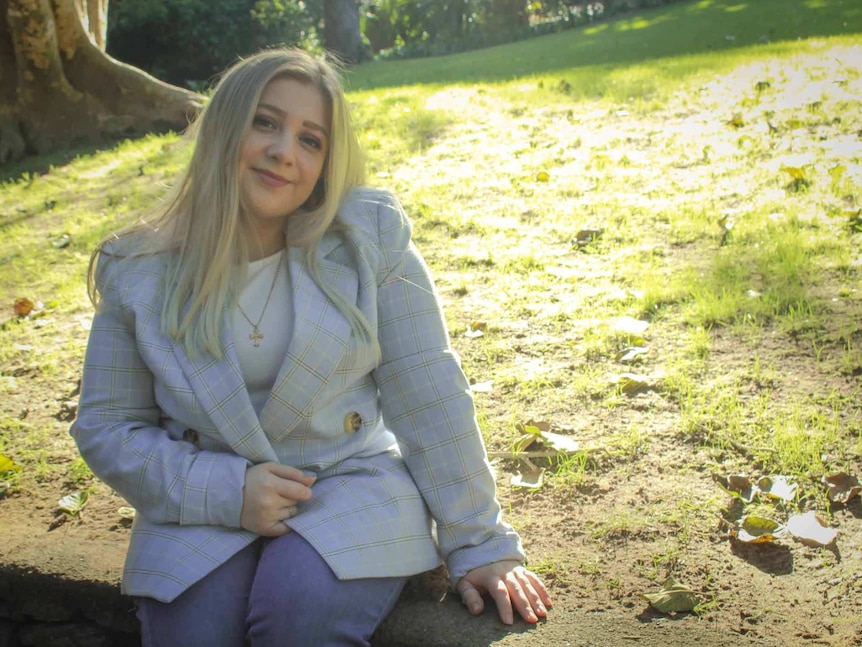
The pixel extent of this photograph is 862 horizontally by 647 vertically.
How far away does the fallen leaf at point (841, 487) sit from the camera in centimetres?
237

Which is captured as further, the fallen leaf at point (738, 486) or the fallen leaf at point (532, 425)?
the fallen leaf at point (532, 425)

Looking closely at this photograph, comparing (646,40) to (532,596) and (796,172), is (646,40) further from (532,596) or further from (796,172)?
(532,596)

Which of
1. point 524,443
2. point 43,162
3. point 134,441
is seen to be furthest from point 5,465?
point 43,162

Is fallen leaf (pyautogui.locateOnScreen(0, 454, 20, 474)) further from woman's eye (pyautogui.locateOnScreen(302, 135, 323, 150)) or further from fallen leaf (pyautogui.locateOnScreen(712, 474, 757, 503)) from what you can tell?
fallen leaf (pyautogui.locateOnScreen(712, 474, 757, 503))

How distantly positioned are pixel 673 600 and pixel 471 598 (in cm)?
44

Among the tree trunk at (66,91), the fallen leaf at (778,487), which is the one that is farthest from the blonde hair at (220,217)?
the tree trunk at (66,91)

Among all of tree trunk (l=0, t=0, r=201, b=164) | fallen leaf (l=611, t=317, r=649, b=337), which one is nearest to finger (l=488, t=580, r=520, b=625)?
fallen leaf (l=611, t=317, r=649, b=337)

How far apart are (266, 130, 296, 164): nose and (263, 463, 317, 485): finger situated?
70 centimetres

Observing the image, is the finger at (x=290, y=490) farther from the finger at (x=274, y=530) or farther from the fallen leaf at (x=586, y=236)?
the fallen leaf at (x=586, y=236)

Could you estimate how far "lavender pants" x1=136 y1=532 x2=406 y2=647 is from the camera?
1.87m

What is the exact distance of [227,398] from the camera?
2055mm

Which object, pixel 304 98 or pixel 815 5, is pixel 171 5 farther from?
pixel 304 98

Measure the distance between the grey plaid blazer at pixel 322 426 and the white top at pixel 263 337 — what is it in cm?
5

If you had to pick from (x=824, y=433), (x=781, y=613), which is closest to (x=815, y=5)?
(x=824, y=433)
